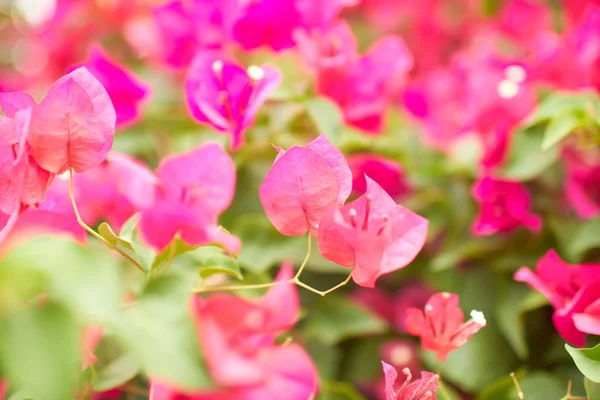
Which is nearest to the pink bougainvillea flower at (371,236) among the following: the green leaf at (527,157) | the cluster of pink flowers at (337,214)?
the cluster of pink flowers at (337,214)

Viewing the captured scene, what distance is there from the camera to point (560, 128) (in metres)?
0.61

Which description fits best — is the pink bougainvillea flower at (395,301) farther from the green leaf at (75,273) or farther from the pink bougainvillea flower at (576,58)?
the green leaf at (75,273)

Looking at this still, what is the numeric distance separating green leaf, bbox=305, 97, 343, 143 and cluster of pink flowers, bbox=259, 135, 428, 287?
0.79ft

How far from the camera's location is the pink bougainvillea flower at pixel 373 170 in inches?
28.4

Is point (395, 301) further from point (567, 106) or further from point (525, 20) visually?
point (525, 20)

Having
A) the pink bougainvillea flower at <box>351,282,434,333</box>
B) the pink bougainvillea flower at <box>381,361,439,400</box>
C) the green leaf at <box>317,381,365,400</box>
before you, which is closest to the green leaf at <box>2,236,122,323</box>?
the pink bougainvillea flower at <box>381,361,439,400</box>

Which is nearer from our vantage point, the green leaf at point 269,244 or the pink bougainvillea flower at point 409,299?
the green leaf at point 269,244

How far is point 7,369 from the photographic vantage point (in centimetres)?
27

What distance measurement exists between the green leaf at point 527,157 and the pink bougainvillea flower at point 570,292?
164 mm

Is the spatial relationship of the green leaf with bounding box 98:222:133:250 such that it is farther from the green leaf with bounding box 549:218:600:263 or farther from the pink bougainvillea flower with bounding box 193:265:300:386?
the green leaf with bounding box 549:218:600:263

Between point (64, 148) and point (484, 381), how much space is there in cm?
55

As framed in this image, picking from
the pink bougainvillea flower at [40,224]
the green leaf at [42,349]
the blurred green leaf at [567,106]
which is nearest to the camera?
the green leaf at [42,349]

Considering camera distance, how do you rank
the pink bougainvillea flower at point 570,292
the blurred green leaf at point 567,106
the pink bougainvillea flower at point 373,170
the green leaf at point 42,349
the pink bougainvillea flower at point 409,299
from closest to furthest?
1. the green leaf at point 42,349
2. the pink bougainvillea flower at point 570,292
3. the blurred green leaf at point 567,106
4. the pink bougainvillea flower at point 373,170
5. the pink bougainvillea flower at point 409,299

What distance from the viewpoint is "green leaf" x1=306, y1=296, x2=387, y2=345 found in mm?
718
